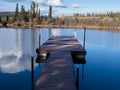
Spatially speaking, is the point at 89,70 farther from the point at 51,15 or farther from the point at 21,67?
the point at 51,15

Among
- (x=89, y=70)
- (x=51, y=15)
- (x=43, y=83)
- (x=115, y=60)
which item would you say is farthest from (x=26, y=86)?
(x=51, y=15)

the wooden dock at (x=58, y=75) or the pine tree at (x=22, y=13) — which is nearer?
the wooden dock at (x=58, y=75)

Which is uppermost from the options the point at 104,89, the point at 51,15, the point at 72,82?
the point at 51,15

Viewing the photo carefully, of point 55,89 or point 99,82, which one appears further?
point 99,82

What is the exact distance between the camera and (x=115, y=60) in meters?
17.8

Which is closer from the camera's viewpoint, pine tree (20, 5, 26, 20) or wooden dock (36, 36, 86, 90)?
wooden dock (36, 36, 86, 90)

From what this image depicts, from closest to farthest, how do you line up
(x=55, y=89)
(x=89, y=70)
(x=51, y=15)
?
(x=55, y=89), (x=89, y=70), (x=51, y=15)

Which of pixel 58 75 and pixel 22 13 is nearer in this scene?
pixel 58 75

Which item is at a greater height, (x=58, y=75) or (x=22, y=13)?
(x=22, y=13)

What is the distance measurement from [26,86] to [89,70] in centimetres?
464

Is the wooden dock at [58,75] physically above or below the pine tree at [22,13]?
below

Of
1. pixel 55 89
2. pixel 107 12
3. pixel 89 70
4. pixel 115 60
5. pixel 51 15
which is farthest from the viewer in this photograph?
pixel 107 12

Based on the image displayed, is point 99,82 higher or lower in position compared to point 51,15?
lower

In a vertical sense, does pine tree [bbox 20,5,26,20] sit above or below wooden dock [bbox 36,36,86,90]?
above
